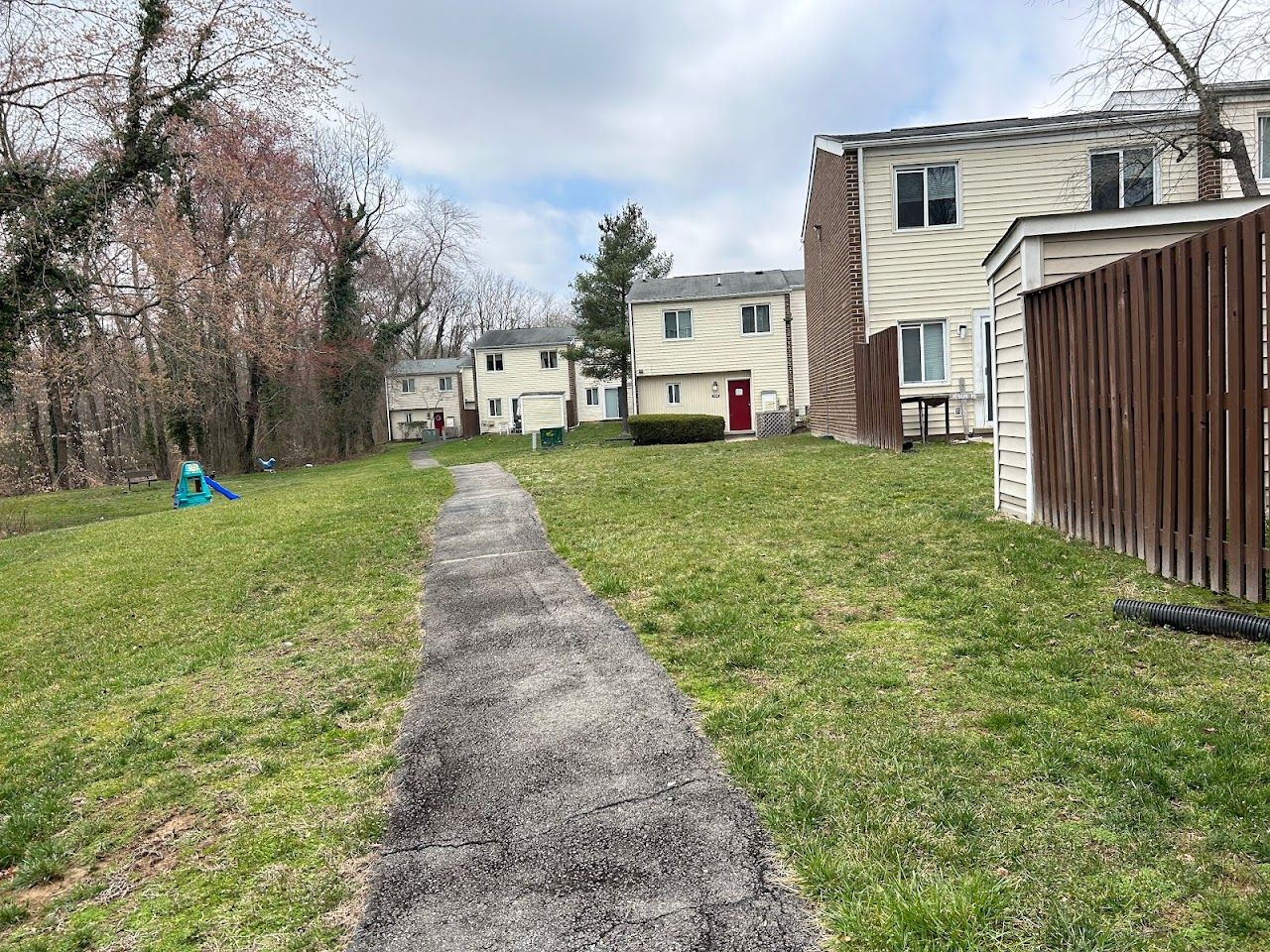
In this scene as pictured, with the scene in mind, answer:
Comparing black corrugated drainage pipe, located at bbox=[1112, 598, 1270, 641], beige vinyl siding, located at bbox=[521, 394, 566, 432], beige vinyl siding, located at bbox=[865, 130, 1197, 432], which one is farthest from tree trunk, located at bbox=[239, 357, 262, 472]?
black corrugated drainage pipe, located at bbox=[1112, 598, 1270, 641]

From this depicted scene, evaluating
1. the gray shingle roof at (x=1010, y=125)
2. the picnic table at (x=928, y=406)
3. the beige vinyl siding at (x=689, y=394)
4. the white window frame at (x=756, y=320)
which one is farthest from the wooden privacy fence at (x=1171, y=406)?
the beige vinyl siding at (x=689, y=394)

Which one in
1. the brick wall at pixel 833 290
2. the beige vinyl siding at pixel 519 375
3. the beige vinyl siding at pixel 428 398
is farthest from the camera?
the beige vinyl siding at pixel 428 398

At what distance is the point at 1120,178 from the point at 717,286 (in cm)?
1690

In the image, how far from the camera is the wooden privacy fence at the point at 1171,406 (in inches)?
162

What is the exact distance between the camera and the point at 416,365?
53.8m

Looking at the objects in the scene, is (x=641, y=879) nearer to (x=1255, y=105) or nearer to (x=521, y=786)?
(x=521, y=786)

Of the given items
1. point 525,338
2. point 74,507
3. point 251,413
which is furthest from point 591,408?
point 74,507

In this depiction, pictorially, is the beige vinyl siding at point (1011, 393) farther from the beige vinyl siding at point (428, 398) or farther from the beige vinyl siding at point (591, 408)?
the beige vinyl siding at point (428, 398)

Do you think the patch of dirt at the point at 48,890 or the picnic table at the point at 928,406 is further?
the picnic table at the point at 928,406

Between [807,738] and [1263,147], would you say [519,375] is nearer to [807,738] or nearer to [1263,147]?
[1263,147]

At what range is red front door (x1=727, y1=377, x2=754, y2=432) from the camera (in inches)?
1216

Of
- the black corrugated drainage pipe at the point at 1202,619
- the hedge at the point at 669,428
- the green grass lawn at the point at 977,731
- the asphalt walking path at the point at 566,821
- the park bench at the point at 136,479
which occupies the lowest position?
the asphalt walking path at the point at 566,821

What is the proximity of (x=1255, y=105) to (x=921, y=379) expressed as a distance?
812cm

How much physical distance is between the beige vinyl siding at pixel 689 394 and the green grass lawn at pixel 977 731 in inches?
956
